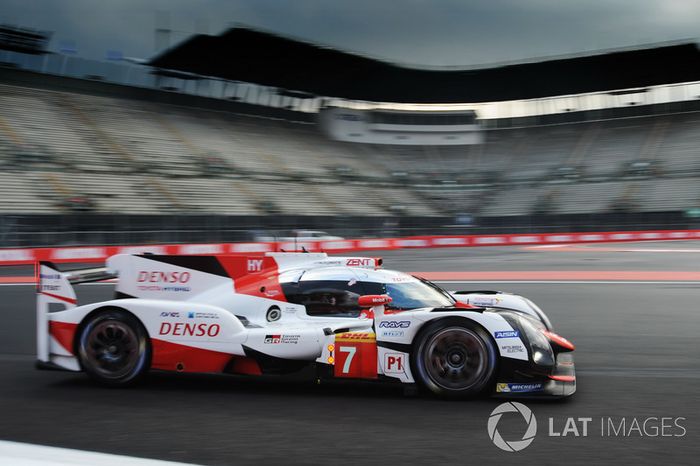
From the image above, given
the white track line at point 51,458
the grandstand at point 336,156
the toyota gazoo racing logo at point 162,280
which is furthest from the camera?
the grandstand at point 336,156

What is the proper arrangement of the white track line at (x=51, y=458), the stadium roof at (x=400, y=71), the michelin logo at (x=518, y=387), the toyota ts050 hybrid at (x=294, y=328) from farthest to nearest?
the stadium roof at (x=400, y=71) → the toyota ts050 hybrid at (x=294, y=328) → the michelin logo at (x=518, y=387) → the white track line at (x=51, y=458)

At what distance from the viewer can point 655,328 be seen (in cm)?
827

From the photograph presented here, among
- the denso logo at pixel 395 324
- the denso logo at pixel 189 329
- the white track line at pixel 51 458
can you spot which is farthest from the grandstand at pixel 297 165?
the white track line at pixel 51 458

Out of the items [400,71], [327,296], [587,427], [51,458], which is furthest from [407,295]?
[400,71]

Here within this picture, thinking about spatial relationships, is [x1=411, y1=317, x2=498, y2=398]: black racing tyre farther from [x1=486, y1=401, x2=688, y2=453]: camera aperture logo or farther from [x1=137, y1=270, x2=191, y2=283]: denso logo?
[x1=137, y1=270, x2=191, y2=283]: denso logo

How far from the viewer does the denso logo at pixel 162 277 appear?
6.21m

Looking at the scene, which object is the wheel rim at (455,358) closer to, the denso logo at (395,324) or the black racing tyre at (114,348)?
the denso logo at (395,324)

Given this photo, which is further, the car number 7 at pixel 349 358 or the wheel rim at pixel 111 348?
the wheel rim at pixel 111 348

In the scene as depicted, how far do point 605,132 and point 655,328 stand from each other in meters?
36.4

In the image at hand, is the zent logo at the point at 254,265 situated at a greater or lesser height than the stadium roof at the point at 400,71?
lesser

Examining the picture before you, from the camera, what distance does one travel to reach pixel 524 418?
4562mm

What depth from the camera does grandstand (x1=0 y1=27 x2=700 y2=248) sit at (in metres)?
26.8

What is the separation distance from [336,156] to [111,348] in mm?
35129

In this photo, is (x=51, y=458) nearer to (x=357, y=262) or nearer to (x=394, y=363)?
(x=394, y=363)
